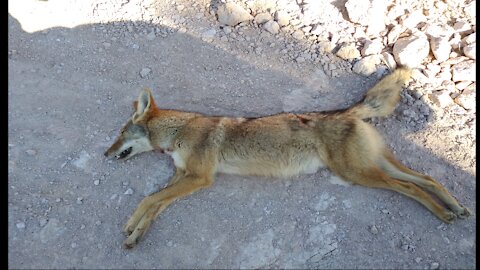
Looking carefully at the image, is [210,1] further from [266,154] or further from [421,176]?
[421,176]

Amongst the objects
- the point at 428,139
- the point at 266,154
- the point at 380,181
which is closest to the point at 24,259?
the point at 266,154

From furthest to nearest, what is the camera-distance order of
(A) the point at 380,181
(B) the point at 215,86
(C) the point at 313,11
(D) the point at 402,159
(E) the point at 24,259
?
(C) the point at 313,11
(B) the point at 215,86
(D) the point at 402,159
(A) the point at 380,181
(E) the point at 24,259

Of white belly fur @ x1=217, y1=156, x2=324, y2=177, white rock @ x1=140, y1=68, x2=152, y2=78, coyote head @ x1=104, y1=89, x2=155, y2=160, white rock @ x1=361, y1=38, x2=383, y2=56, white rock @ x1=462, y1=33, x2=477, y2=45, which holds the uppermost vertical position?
white rock @ x1=462, y1=33, x2=477, y2=45

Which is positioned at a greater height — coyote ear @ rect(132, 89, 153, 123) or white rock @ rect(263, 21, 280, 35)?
white rock @ rect(263, 21, 280, 35)

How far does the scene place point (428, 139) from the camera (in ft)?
18.6

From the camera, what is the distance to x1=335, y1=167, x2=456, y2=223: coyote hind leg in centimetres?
501

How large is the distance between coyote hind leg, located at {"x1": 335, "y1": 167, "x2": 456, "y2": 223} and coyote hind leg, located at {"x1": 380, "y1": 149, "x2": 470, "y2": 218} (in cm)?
11

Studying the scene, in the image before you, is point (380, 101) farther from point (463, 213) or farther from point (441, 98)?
point (463, 213)

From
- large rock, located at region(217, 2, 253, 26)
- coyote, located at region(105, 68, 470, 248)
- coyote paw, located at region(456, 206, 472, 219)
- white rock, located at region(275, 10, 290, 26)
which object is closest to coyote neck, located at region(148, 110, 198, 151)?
coyote, located at region(105, 68, 470, 248)

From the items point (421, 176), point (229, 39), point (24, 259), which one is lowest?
point (24, 259)

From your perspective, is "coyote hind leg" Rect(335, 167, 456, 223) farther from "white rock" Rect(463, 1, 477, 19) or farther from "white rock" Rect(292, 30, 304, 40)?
"white rock" Rect(463, 1, 477, 19)

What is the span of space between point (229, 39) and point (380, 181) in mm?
3097

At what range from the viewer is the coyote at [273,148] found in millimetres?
5121

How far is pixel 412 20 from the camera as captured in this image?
661cm
